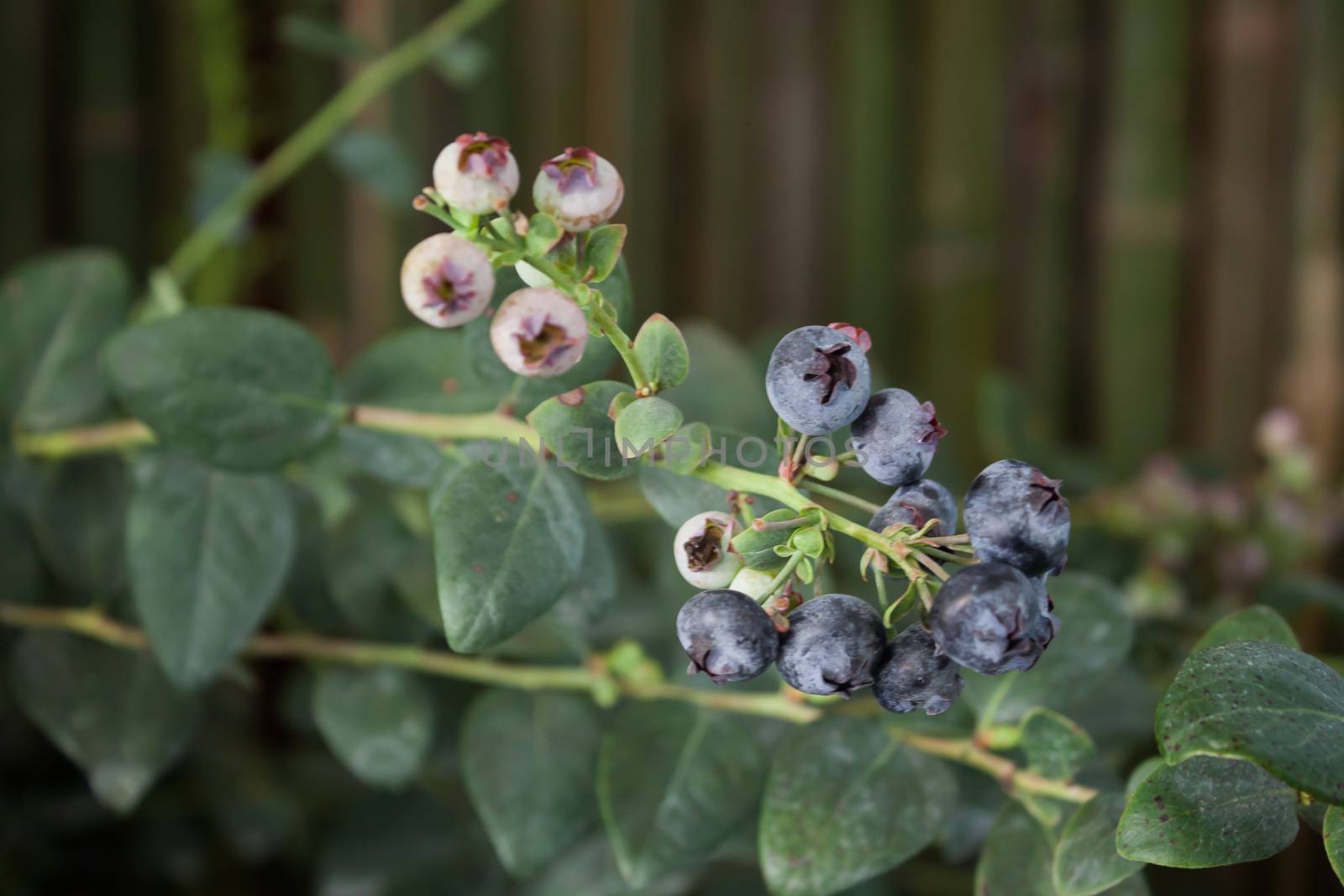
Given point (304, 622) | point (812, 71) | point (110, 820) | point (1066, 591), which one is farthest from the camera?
point (812, 71)

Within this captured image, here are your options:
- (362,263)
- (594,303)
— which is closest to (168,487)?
(594,303)

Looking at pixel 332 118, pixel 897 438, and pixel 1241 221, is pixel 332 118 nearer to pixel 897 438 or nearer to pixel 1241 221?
pixel 897 438

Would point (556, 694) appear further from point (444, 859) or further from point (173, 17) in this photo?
point (173, 17)

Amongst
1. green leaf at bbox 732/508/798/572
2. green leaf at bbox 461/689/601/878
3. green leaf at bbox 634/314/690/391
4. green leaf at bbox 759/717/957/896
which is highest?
green leaf at bbox 634/314/690/391

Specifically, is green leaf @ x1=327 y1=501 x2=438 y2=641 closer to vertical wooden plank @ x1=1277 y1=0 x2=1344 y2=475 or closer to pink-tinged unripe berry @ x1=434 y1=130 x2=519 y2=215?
pink-tinged unripe berry @ x1=434 y1=130 x2=519 y2=215

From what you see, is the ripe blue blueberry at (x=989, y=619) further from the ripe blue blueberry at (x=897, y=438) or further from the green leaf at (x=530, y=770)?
the green leaf at (x=530, y=770)

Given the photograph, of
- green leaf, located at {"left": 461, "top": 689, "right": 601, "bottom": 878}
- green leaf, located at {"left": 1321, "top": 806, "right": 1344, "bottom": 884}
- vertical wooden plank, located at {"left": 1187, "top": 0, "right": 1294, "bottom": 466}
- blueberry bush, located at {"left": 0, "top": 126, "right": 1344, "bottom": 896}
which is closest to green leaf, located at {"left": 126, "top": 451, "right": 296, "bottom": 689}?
blueberry bush, located at {"left": 0, "top": 126, "right": 1344, "bottom": 896}
